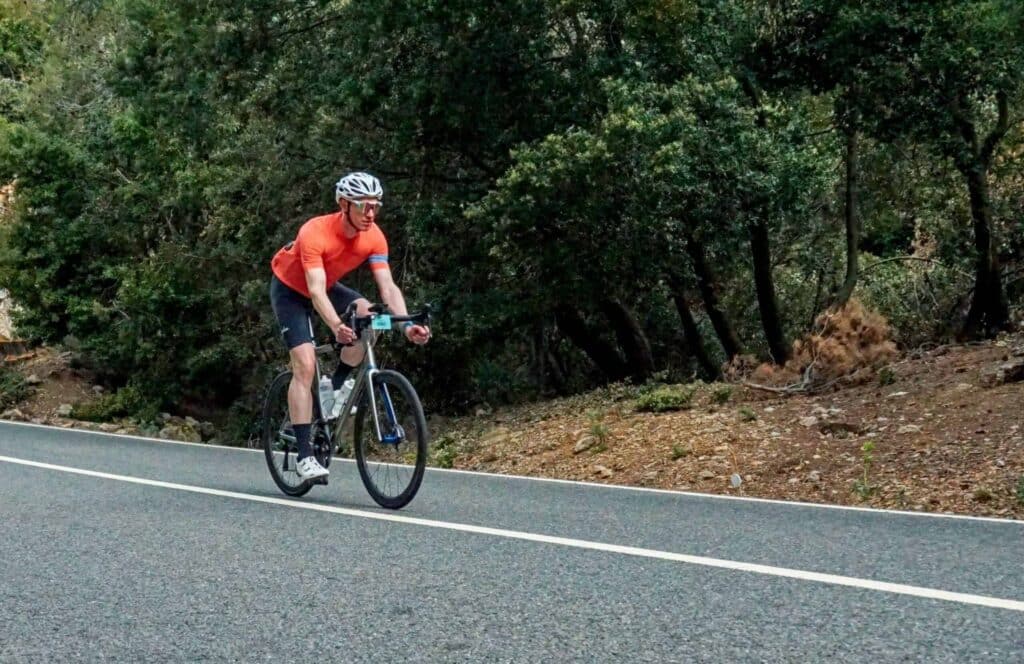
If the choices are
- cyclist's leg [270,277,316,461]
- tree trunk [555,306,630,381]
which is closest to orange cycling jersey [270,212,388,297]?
cyclist's leg [270,277,316,461]

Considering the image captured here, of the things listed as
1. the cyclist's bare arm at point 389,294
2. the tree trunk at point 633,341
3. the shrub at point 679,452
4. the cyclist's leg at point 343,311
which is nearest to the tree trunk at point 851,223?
the tree trunk at point 633,341

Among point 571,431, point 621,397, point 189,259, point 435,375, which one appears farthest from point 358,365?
point 189,259

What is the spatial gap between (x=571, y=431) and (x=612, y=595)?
8422mm

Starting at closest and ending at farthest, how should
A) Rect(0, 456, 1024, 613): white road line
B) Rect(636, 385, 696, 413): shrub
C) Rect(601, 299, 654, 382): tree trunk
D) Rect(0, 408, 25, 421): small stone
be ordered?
Rect(0, 456, 1024, 613): white road line, Rect(636, 385, 696, 413): shrub, Rect(601, 299, 654, 382): tree trunk, Rect(0, 408, 25, 421): small stone

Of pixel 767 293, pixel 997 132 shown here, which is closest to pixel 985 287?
pixel 997 132

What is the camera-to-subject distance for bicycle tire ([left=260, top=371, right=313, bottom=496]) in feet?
27.0

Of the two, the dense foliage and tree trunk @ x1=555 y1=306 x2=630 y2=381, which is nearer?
the dense foliage

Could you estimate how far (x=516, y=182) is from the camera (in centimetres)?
1381

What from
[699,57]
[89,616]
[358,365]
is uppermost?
[699,57]

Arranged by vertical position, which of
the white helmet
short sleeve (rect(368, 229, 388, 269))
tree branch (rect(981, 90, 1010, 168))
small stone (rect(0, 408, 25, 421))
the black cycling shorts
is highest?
tree branch (rect(981, 90, 1010, 168))

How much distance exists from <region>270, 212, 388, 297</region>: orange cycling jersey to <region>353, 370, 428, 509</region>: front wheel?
737 mm

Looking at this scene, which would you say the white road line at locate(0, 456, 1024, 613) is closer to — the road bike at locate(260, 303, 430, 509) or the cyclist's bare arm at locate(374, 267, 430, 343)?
the road bike at locate(260, 303, 430, 509)

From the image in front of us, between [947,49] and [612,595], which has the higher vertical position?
[947,49]

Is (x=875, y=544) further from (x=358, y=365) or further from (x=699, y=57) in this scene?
(x=699, y=57)
